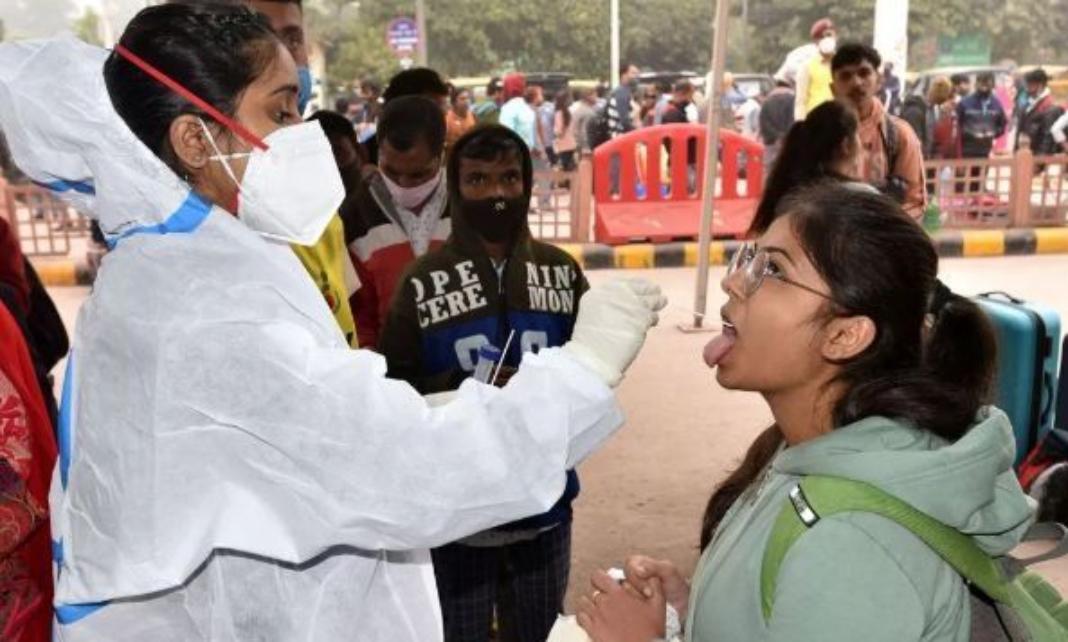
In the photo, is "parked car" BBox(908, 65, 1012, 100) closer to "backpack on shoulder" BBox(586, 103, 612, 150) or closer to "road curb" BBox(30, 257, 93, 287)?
"backpack on shoulder" BBox(586, 103, 612, 150)

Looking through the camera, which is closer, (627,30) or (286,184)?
(286,184)

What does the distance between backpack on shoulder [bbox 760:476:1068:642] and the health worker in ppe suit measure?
0.84 feet

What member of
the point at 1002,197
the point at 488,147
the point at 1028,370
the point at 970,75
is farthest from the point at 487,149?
the point at 970,75

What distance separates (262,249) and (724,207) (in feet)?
30.9

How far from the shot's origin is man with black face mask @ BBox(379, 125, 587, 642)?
2.76m

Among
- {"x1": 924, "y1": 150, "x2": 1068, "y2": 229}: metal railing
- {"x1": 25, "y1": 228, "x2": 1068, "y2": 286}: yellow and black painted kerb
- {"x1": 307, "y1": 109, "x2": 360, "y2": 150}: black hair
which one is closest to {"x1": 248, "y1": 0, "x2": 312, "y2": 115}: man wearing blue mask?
{"x1": 307, "y1": 109, "x2": 360, "y2": 150}: black hair

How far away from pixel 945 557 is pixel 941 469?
0.35ft

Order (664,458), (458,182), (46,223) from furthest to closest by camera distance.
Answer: (46,223)
(664,458)
(458,182)

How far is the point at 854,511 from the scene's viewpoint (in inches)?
52.4

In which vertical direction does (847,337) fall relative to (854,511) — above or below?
above

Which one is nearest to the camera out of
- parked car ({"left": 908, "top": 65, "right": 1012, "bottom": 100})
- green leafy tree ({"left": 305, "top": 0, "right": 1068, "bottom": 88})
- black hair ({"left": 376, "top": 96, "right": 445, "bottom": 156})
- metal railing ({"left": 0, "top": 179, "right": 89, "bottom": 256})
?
black hair ({"left": 376, "top": 96, "right": 445, "bottom": 156})

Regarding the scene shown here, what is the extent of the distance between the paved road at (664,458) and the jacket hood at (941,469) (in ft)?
4.90

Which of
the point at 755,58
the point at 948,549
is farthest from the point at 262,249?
the point at 755,58

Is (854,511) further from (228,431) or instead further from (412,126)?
(412,126)
